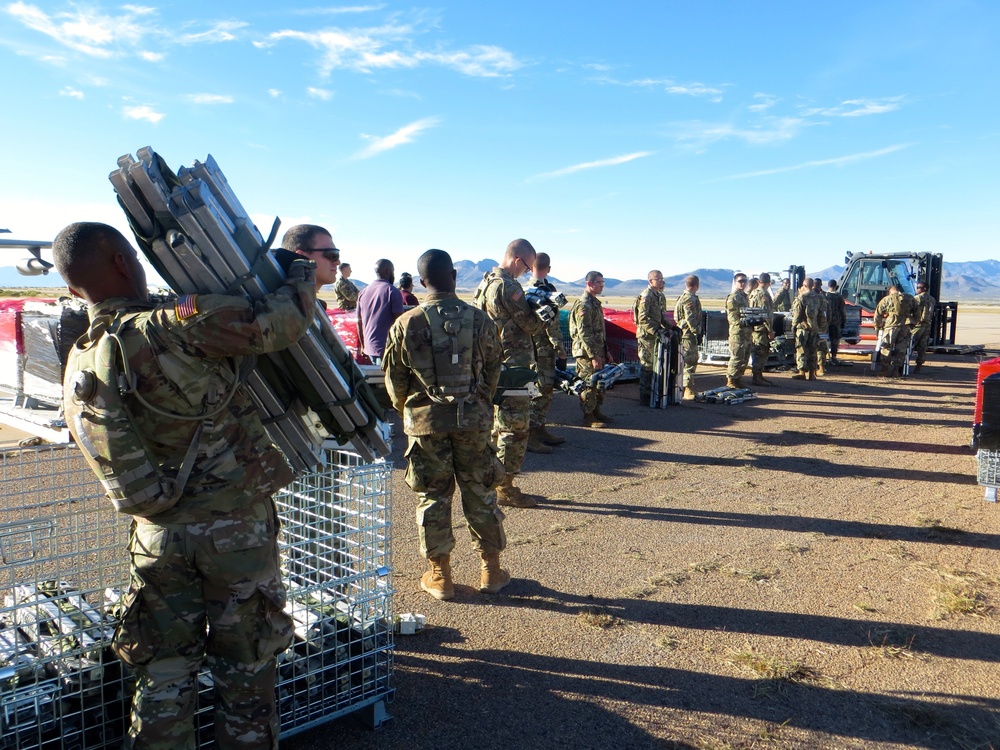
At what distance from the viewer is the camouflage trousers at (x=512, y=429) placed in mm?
6020

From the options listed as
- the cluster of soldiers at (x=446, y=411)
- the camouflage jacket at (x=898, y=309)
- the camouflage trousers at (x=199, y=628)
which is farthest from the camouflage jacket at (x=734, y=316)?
the camouflage trousers at (x=199, y=628)

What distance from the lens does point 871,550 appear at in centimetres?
530

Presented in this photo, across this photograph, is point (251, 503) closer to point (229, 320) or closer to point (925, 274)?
point (229, 320)

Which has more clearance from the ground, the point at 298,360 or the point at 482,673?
the point at 298,360

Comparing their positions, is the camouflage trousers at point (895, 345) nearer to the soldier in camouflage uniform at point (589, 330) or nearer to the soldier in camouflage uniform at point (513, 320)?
the soldier in camouflage uniform at point (589, 330)

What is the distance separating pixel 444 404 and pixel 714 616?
2.05 m

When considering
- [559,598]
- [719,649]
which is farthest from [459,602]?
[719,649]

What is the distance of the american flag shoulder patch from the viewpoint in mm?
2162

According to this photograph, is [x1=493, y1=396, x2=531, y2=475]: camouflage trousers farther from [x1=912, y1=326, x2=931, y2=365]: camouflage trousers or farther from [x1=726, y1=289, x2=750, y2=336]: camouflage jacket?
[x1=912, y1=326, x2=931, y2=365]: camouflage trousers

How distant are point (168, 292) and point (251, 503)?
2.76 ft

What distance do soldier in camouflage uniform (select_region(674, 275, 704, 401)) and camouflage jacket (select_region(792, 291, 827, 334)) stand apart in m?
3.57

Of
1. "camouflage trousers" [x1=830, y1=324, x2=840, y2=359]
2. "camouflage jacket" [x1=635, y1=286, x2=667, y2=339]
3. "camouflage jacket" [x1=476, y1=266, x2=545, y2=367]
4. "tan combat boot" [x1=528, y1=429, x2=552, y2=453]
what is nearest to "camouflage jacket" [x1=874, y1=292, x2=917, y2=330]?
"camouflage trousers" [x1=830, y1=324, x2=840, y2=359]

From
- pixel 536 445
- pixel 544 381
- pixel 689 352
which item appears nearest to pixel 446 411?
pixel 544 381

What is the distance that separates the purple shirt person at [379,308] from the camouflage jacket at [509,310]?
119 centimetres
